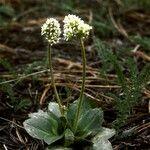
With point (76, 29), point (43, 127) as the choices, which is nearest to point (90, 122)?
point (43, 127)

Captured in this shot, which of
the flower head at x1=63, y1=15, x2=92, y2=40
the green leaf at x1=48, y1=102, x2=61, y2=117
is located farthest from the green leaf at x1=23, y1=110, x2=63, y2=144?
the flower head at x1=63, y1=15, x2=92, y2=40

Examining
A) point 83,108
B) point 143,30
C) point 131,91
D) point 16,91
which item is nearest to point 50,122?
point 83,108

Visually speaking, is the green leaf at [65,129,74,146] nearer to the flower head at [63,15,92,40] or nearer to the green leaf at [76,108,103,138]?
the green leaf at [76,108,103,138]

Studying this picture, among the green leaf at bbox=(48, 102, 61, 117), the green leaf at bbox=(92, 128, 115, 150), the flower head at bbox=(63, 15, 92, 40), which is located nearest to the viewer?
the flower head at bbox=(63, 15, 92, 40)

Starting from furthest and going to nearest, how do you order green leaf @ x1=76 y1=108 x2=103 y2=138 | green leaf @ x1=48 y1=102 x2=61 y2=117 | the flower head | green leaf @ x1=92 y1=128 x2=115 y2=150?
green leaf @ x1=48 y1=102 x2=61 y2=117 < green leaf @ x1=76 y1=108 x2=103 y2=138 < green leaf @ x1=92 y1=128 x2=115 y2=150 < the flower head

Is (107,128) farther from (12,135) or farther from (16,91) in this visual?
(16,91)

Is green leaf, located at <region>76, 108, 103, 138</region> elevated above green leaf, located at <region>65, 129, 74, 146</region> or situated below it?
above

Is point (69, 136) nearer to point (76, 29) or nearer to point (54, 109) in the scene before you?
point (54, 109)
